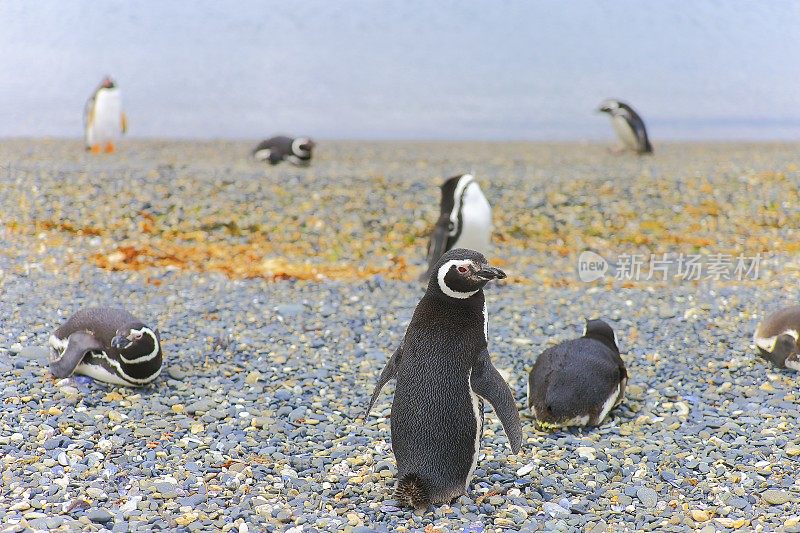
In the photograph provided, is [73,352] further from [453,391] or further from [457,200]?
[457,200]

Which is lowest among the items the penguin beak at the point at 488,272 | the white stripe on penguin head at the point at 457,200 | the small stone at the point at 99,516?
the small stone at the point at 99,516

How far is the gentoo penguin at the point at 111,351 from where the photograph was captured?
155 inches

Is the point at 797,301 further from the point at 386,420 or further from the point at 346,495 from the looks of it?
the point at 346,495

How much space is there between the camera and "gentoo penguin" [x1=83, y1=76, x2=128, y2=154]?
11.5m

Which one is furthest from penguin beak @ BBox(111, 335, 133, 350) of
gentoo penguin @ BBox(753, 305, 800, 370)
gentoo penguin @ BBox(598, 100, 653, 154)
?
gentoo penguin @ BBox(598, 100, 653, 154)

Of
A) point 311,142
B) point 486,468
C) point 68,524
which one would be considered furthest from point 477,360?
point 311,142

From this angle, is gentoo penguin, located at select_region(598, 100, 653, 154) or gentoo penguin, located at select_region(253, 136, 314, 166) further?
gentoo penguin, located at select_region(598, 100, 653, 154)

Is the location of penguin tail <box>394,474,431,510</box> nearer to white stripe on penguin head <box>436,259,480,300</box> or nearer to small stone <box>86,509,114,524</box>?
white stripe on penguin head <box>436,259,480,300</box>

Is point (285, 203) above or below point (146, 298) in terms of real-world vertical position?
above

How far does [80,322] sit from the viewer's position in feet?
13.9

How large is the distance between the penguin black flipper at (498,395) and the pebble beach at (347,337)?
1.00 ft

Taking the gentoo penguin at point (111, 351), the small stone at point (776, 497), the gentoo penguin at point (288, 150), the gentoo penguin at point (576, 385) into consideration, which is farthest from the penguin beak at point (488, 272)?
the gentoo penguin at point (288, 150)

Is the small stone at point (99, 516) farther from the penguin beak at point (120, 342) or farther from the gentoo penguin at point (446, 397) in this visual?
the penguin beak at point (120, 342)

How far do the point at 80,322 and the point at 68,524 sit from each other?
5.48 feet
